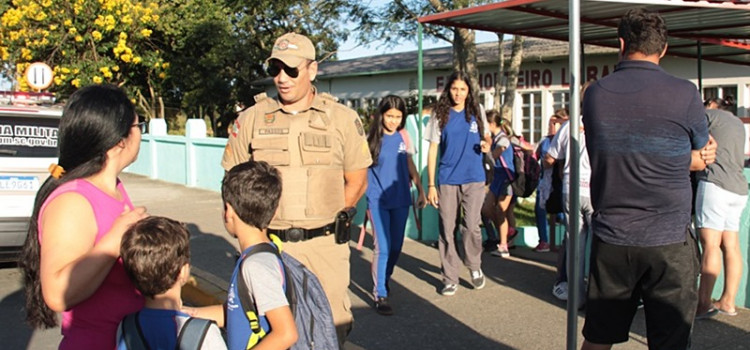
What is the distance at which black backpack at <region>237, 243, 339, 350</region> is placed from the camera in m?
2.71

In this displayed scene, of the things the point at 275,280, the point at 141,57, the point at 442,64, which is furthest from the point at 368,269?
the point at 141,57

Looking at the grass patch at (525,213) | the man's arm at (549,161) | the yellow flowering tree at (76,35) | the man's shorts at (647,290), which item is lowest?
the grass patch at (525,213)

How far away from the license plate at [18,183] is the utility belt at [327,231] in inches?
178

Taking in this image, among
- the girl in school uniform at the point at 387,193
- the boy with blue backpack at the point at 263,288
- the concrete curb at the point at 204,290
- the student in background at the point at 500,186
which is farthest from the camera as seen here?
the student in background at the point at 500,186

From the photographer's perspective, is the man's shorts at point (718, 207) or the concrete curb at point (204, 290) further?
the concrete curb at point (204, 290)

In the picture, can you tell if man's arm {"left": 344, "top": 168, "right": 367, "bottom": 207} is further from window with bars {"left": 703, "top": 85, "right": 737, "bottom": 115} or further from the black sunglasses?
window with bars {"left": 703, "top": 85, "right": 737, "bottom": 115}

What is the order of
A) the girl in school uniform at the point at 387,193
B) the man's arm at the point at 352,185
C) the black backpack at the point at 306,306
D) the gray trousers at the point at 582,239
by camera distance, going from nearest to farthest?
the black backpack at the point at 306,306 < the man's arm at the point at 352,185 < the gray trousers at the point at 582,239 < the girl in school uniform at the point at 387,193

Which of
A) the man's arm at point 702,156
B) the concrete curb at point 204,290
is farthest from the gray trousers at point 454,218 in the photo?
the man's arm at point 702,156

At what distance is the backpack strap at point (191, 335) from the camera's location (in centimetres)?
232

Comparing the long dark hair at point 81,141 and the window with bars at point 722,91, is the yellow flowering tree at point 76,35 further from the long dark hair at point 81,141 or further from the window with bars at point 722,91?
the long dark hair at point 81,141

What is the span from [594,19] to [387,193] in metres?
3.16

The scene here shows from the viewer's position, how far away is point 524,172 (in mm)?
8023

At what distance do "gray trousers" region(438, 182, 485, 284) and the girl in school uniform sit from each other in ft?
1.29

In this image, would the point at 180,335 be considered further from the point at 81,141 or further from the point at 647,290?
the point at 647,290
